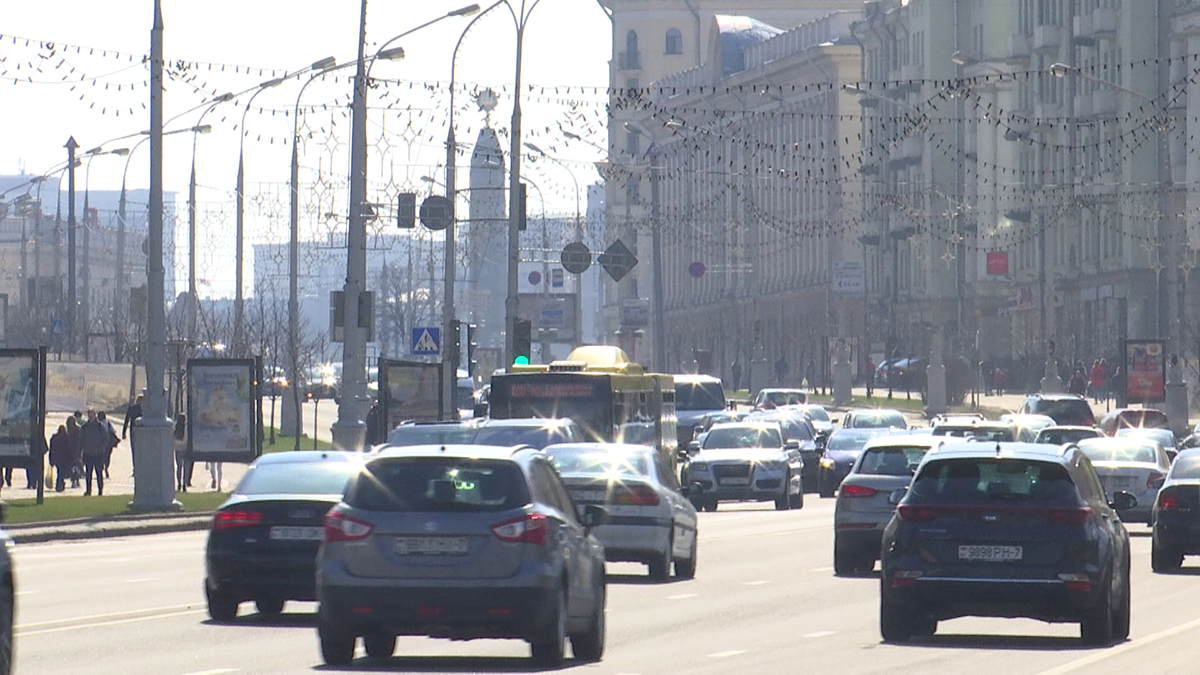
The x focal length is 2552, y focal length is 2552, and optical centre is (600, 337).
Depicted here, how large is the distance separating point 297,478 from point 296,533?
0.94 meters

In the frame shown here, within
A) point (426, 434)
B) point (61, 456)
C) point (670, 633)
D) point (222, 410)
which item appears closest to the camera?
point (670, 633)

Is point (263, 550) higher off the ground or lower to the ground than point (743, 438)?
lower

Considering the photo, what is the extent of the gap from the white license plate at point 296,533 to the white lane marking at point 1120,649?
643 centimetres

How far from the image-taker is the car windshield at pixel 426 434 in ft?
97.0

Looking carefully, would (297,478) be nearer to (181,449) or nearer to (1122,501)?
(1122,501)

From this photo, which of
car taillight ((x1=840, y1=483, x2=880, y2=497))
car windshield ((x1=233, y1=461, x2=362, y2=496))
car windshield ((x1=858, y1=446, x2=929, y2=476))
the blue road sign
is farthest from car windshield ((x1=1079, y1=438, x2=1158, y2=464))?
car windshield ((x1=233, y1=461, x2=362, y2=496))

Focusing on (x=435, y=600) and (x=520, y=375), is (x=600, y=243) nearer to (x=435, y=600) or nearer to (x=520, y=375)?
Result: (x=520, y=375)

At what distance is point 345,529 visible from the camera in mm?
16766

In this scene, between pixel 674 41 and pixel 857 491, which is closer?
pixel 857 491

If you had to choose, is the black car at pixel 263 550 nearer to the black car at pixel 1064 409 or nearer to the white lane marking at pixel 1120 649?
the white lane marking at pixel 1120 649

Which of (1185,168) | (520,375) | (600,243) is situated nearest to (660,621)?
(520,375)

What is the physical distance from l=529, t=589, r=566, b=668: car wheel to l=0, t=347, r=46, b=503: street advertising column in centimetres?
2312

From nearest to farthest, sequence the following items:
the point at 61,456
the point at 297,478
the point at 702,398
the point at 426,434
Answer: the point at 297,478, the point at 426,434, the point at 61,456, the point at 702,398

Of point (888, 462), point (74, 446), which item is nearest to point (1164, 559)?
point (888, 462)
